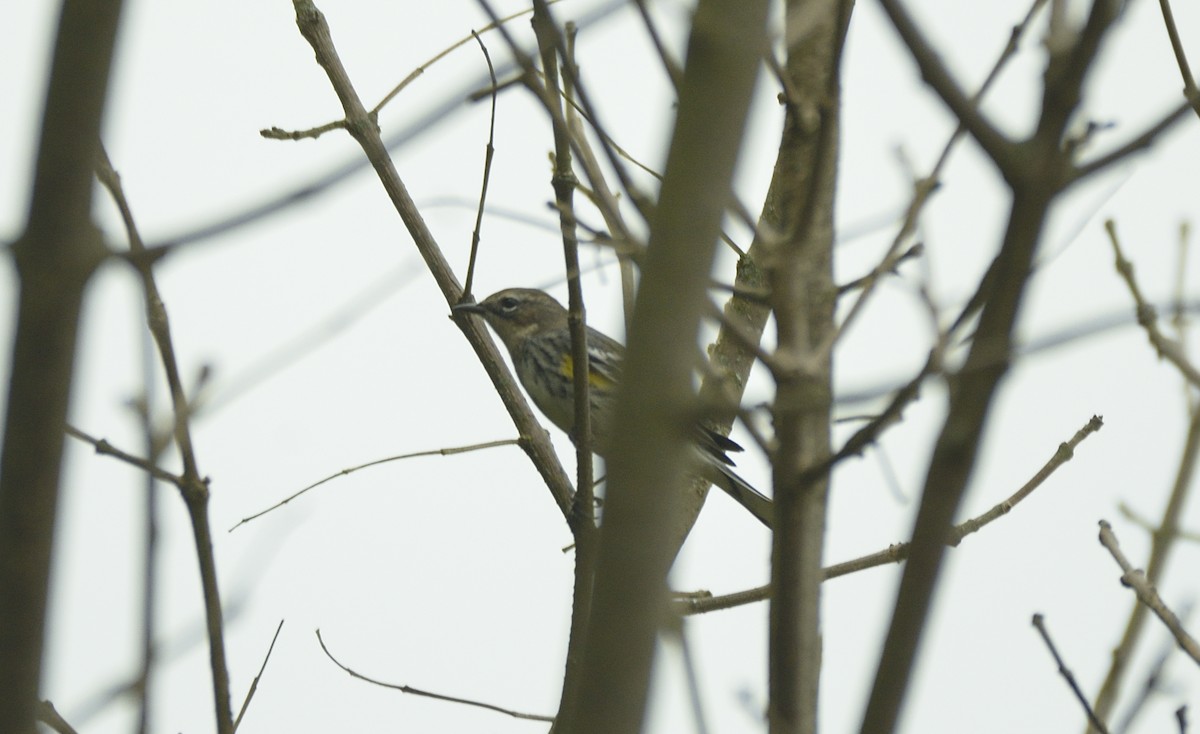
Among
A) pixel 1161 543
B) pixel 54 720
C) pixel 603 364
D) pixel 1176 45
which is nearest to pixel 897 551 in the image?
pixel 1161 543

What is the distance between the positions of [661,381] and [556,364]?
279 inches

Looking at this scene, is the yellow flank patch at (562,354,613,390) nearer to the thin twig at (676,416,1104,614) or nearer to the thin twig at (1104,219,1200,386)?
the thin twig at (676,416,1104,614)

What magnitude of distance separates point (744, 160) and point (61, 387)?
1.09m

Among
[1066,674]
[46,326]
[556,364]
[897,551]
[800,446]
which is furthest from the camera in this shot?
[556,364]

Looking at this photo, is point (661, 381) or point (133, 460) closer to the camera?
point (661, 381)

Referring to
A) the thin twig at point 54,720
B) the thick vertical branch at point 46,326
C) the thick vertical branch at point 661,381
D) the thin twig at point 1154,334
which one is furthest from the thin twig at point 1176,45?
the thin twig at point 54,720

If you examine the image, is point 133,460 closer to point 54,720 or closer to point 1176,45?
point 54,720

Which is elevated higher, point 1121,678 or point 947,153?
point 947,153

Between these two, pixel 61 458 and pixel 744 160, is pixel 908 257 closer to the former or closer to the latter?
pixel 744 160

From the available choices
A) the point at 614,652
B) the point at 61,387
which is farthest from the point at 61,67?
the point at 614,652

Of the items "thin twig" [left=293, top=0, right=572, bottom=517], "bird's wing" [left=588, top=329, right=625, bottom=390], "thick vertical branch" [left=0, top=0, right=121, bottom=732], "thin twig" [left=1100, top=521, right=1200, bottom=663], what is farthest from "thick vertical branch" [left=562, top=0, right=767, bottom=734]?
"bird's wing" [left=588, top=329, right=625, bottom=390]

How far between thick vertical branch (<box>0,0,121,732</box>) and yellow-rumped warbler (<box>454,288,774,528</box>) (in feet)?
18.7

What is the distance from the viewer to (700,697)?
8.89 ft

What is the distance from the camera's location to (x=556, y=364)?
9023mm
